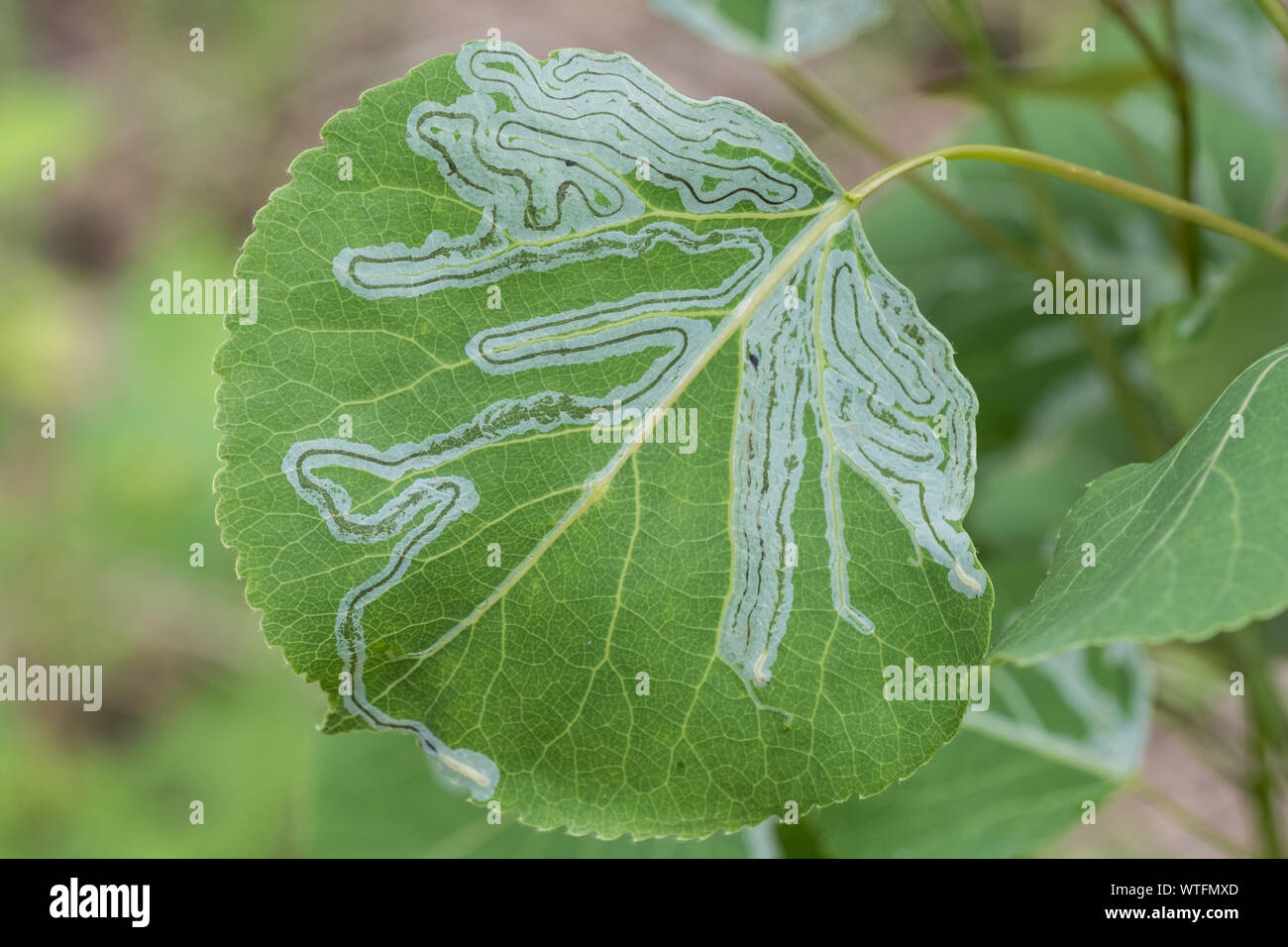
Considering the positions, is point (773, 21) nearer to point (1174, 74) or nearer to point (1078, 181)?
point (1174, 74)

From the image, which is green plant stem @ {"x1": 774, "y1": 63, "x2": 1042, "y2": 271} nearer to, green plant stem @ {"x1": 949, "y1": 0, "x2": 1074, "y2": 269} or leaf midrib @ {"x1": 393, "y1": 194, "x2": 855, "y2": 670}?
green plant stem @ {"x1": 949, "y1": 0, "x2": 1074, "y2": 269}

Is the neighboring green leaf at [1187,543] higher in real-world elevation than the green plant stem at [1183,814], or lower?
higher

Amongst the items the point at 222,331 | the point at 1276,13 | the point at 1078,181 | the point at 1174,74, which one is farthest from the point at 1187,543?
the point at 222,331

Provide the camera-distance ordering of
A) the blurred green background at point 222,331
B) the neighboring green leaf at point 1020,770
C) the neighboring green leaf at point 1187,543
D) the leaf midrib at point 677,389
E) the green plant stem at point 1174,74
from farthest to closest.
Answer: the blurred green background at point 222,331, the neighboring green leaf at point 1020,770, the green plant stem at point 1174,74, the leaf midrib at point 677,389, the neighboring green leaf at point 1187,543

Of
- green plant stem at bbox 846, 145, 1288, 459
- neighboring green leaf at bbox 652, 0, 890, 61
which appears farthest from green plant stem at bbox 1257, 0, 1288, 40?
neighboring green leaf at bbox 652, 0, 890, 61

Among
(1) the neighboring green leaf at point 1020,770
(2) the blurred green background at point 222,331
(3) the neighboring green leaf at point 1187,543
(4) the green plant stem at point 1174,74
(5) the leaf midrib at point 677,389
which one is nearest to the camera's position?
(3) the neighboring green leaf at point 1187,543

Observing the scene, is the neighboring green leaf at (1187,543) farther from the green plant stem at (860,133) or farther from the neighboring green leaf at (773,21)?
the neighboring green leaf at (773,21)

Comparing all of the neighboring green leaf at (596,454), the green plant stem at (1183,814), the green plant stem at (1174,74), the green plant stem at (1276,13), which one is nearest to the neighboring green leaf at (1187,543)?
the neighboring green leaf at (596,454)
